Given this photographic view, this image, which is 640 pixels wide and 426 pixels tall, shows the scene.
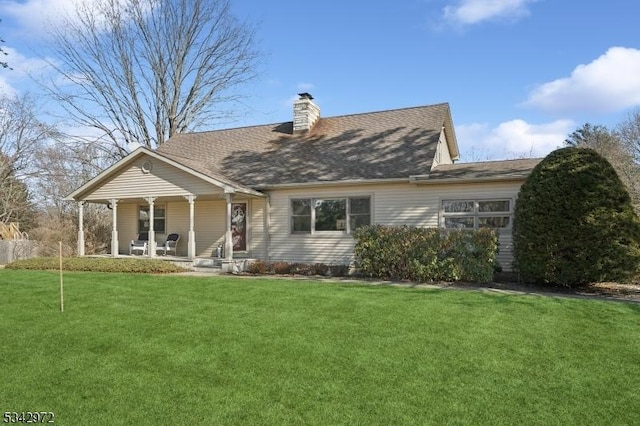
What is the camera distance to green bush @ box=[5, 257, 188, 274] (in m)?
13.6

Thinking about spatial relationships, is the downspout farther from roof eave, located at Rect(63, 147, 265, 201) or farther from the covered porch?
roof eave, located at Rect(63, 147, 265, 201)

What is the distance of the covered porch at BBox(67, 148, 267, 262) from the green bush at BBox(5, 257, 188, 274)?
1.91 metres

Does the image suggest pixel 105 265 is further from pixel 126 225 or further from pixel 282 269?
pixel 126 225

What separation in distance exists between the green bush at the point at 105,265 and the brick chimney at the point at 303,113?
8.11 m

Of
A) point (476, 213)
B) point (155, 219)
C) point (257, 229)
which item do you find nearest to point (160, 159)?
point (155, 219)

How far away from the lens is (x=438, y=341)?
5789 mm

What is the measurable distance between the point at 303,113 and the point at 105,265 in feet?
32.5

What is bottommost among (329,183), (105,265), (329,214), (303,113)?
(105,265)

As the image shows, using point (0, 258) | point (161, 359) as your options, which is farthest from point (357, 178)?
point (0, 258)

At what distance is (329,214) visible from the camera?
1580cm

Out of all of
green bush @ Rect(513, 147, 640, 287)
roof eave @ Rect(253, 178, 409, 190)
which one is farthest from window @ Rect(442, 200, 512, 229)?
green bush @ Rect(513, 147, 640, 287)

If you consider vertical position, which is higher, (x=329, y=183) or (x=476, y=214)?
(x=329, y=183)

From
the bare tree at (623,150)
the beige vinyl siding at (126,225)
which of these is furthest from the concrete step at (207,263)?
the bare tree at (623,150)

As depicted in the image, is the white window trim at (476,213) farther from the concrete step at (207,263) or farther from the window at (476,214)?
the concrete step at (207,263)
